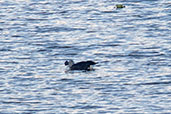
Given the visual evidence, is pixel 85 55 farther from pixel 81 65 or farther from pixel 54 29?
pixel 54 29

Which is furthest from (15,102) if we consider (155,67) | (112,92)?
(155,67)

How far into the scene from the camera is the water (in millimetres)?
31891

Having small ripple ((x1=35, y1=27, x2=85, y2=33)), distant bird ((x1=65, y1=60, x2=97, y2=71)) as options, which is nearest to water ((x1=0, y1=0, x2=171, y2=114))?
small ripple ((x1=35, y1=27, x2=85, y2=33))

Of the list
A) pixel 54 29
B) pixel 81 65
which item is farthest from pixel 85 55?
pixel 54 29

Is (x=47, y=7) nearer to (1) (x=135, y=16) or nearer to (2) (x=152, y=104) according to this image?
(1) (x=135, y=16)

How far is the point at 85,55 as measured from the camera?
41094 mm

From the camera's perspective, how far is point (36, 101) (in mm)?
32125

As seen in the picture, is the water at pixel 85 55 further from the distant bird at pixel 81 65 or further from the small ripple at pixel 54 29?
the distant bird at pixel 81 65

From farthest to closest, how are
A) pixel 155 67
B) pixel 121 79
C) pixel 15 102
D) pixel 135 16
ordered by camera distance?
pixel 135 16
pixel 155 67
pixel 121 79
pixel 15 102

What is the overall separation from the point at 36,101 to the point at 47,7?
2555cm

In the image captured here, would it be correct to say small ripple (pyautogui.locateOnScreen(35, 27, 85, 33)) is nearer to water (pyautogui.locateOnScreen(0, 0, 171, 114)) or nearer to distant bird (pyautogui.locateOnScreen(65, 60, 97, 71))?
water (pyautogui.locateOnScreen(0, 0, 171, 114))

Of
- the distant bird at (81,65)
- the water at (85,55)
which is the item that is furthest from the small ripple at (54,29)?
the distant bird at (81,65)

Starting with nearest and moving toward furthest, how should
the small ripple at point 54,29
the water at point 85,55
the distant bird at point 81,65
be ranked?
the water at point 85,55 < the distant bird at point 81,65 < the small ripple at point 54,29

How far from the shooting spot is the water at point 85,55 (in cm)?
3189
